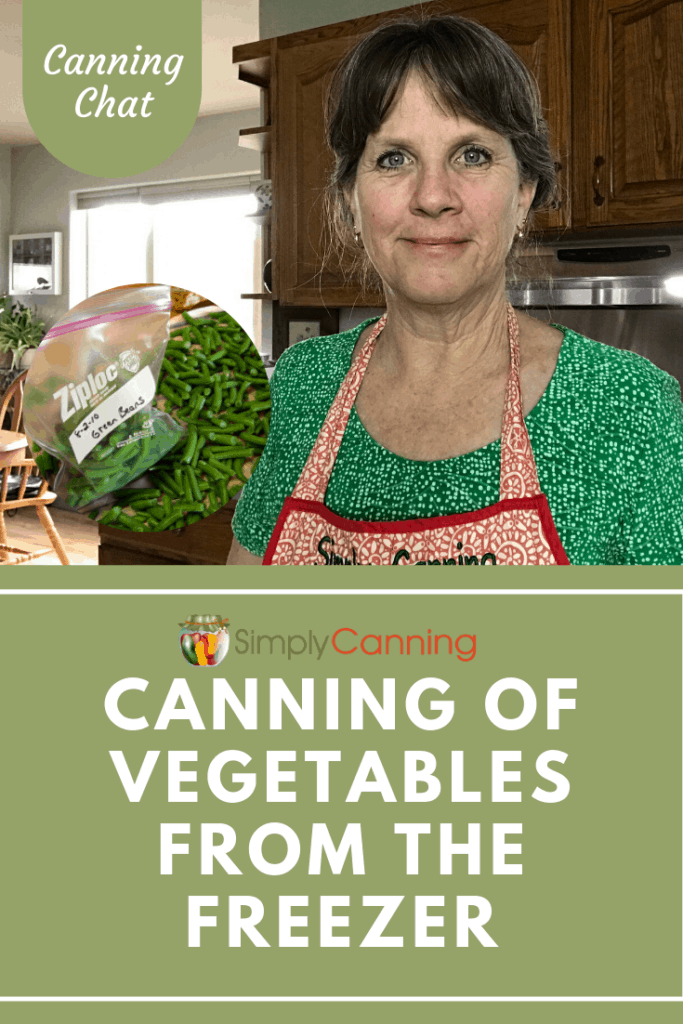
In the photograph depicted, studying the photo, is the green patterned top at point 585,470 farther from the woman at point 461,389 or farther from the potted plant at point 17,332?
the potted plant at point 17,332

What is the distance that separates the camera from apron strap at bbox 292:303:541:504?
709 mm

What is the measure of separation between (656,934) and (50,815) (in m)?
0.32

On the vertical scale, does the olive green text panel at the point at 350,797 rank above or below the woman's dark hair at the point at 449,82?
below

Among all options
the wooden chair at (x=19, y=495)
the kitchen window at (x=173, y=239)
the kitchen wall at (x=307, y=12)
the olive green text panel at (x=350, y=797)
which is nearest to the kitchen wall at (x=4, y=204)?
the kitchen window at (x=173, y=239)

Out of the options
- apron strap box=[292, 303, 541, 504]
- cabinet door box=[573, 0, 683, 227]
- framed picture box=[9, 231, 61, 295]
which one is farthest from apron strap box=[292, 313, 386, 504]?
framed picture box=[9, 231, 61, 295]

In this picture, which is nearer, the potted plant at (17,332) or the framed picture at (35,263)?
the potted plant at (17,332)

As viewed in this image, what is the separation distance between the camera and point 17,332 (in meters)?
6.09

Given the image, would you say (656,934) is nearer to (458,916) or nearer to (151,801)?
(458,916)

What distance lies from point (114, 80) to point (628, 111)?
1.73 meters

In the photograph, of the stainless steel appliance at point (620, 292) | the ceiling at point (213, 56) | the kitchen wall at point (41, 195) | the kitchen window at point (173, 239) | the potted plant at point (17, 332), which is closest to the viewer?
the stainless steel appliance at point (620, 292)

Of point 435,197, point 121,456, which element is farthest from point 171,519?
point 435,197

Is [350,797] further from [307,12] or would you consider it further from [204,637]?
[307,12]

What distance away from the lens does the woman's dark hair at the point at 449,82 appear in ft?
2.26

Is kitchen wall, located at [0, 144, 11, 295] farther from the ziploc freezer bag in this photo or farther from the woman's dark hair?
the ziploc freezer bag
